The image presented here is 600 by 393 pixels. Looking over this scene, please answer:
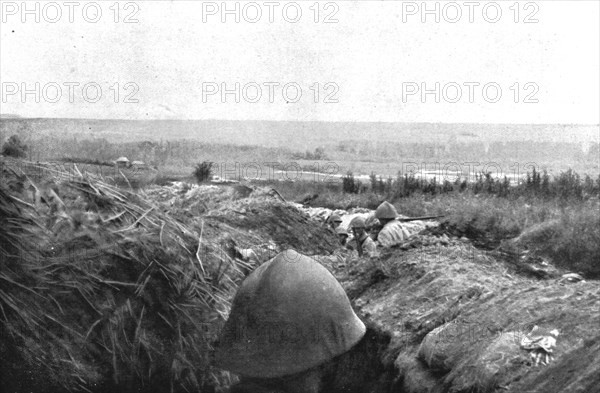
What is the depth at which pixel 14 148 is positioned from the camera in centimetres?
405

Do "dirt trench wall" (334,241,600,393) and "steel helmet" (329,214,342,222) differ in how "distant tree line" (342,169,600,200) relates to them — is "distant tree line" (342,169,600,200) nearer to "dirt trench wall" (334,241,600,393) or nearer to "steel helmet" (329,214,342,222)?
"steel helmet" (329,214,342,222)

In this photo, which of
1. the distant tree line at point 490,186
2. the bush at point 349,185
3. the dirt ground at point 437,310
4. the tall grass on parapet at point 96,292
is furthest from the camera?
the bush at point 349,185

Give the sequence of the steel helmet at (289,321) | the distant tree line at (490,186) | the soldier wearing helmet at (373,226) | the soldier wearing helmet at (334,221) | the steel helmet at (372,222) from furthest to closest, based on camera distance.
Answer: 1. the distant tree line at (490,186)
2. the soldier wearing helmet at (334,221)
3. the steel helmet at (372,222)
4. the soldier wearing helmet at (373,226)
5. the steel helmet at (289,321)

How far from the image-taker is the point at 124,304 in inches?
145

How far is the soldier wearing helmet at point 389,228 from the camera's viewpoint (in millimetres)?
12978

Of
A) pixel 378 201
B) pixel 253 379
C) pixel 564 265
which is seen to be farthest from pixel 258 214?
pixel 378 201

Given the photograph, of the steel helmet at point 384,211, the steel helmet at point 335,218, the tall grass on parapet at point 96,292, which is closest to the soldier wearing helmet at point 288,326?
the tall grass on parapet at point 96,292

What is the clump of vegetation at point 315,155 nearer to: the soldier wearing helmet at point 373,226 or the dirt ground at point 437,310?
the soldier wearing helmet at point 373,226

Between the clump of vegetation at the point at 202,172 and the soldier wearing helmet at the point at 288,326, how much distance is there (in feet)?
23.6

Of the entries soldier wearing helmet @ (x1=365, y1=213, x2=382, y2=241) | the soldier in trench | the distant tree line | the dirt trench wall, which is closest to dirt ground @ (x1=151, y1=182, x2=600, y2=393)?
the dirt trench wall

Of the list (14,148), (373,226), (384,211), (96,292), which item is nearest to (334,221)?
(373,226)

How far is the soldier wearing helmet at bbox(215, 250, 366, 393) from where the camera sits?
2.86 meters

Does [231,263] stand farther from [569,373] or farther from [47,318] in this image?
[569,373]

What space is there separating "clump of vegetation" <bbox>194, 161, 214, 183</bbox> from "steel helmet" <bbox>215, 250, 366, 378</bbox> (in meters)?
7.18
